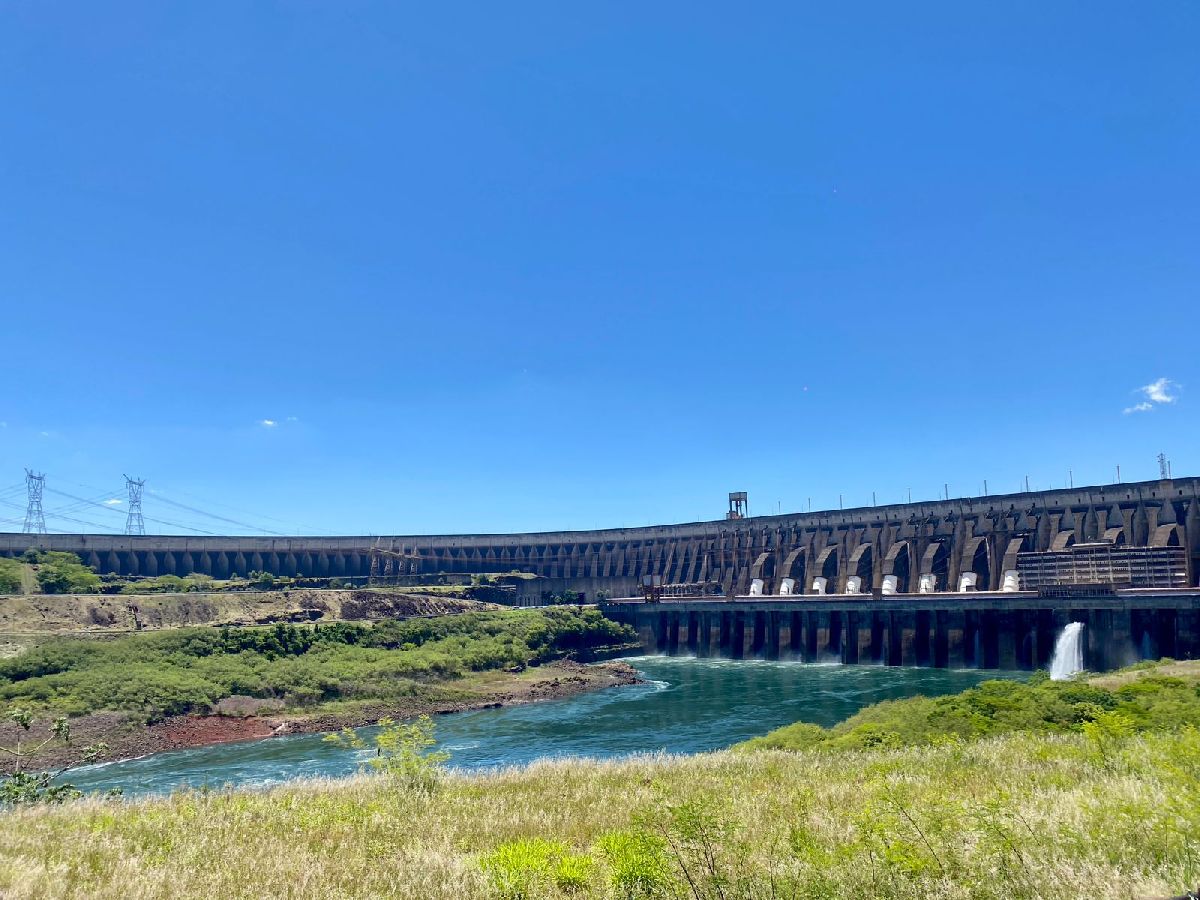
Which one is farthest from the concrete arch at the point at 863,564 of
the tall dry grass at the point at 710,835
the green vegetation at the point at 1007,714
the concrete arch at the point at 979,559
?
the tall dry grass at the point at 710,835

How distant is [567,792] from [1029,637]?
57.6 m

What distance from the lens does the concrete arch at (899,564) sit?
8562cm

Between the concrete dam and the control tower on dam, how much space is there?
0.20 metres

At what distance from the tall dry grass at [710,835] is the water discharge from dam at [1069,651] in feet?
152

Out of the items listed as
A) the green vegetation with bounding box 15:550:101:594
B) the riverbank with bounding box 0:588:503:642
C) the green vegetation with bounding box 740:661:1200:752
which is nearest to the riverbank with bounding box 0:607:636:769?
the riverbank with bounding box 0:588:503:642

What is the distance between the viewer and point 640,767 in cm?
1948

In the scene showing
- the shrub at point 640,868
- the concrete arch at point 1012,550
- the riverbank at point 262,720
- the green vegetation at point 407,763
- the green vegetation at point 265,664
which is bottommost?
the riverbank at point 262,720

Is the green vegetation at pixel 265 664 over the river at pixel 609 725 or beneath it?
over

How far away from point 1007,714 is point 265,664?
169 feet

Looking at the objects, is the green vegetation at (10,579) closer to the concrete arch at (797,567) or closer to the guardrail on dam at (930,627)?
the guardrail on dam at (930,627)

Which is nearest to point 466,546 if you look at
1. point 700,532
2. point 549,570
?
point 549,570

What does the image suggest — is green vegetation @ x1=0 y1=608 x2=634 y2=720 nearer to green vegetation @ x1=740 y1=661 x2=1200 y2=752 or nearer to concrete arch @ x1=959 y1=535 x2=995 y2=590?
green vegetation @ x1=740 y1=661 x2=1200 y2=752

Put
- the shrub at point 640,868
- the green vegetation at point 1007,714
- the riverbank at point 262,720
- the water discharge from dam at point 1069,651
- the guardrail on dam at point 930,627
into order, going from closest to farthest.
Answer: the shrub at point 640,868
the green vegetation at point 1007,714
the riverbank at point 262,720
the guardrail on dam at point 930,627
the water discharge from dam at point 1069,651

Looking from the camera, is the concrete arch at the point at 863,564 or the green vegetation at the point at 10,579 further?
the concrete arch at the point at 863,564
